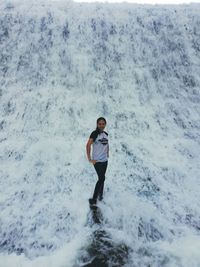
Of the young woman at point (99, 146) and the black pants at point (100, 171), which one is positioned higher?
the young woman at point (99, 146)

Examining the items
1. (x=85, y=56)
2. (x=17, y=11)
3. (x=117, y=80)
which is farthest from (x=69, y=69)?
(x=17, y=11)

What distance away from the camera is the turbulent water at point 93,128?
237 inches

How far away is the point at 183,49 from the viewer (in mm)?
11539

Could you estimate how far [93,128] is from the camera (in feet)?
29.8

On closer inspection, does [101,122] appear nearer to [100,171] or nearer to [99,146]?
[99,146]

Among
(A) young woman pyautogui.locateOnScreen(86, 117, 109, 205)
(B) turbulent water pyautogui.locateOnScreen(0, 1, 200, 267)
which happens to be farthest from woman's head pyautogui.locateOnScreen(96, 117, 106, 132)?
(B) turbulent water pyautogui.locateOnScreen(0, 1, 200, 267)

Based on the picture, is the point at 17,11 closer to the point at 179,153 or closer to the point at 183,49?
the point at 183,49

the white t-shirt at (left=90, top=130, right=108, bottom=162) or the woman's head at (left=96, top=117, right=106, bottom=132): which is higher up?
the woman's head at (left=96, top=117, right=106, bottom=132)

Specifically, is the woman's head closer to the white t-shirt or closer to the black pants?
the white t-shirt

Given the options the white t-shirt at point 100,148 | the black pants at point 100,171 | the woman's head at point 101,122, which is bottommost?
the black pants at point 100,171

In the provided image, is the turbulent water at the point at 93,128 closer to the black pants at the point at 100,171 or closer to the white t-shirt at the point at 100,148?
the black pants at the point at 100,171

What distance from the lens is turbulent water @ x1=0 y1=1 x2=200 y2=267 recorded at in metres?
6.01

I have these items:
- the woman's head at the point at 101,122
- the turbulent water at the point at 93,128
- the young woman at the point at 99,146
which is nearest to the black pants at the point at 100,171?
the young woman at the point at 99,146

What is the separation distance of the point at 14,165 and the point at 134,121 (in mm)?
3661
